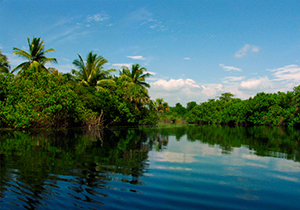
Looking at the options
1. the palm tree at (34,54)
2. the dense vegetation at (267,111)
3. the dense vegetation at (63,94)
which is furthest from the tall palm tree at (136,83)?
the dense vegetation at (267,111)

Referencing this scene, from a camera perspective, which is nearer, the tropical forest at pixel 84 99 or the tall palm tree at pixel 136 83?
the tropical forest at pixel 84 99

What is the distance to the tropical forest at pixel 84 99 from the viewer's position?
62.4 ft

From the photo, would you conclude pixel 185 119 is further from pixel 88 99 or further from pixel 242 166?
pixel 242 166

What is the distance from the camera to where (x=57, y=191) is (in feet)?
13.0

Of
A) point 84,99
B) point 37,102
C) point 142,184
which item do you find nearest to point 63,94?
point 37,102

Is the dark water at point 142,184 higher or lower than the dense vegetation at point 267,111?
lower

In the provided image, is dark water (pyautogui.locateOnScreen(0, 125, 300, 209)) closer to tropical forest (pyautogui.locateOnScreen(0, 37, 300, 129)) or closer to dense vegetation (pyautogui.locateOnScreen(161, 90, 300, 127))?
tropical forest (pyautogui.locateOnScreen(0, 37, 300, 129))

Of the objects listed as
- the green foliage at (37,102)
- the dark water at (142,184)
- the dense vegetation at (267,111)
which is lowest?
the dark water at (142,184)

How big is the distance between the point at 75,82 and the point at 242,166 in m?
27.8

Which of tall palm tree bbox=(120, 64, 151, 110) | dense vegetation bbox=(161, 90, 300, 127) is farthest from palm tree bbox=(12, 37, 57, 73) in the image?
dense vegetation bbox=(161, 90, 300, 127)

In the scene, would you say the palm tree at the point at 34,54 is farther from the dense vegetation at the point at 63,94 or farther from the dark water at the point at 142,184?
the dark water at the point at 142,184

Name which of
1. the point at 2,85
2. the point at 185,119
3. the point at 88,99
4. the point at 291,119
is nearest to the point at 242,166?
the point at 2,85

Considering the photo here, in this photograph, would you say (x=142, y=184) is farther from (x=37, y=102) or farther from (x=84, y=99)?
(x=84, y=99)

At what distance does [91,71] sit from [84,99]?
15.8 ft
